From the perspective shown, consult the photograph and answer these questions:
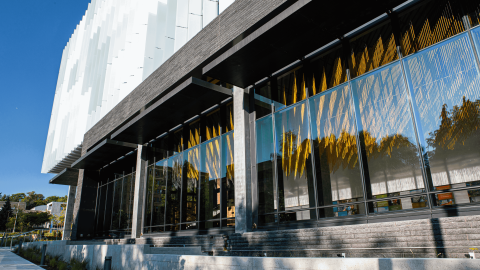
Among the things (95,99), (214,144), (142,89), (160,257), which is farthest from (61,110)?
(160,257)

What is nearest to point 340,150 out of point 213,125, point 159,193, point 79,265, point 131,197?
point 213,125

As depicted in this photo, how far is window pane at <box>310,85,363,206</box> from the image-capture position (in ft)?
30.8

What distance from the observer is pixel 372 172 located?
8984 mm

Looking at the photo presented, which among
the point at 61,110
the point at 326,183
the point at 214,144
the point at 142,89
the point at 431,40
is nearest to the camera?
the point at 431,40

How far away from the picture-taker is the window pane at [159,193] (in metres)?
17.3

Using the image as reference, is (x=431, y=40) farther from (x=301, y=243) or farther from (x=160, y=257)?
(x=160, y=257)

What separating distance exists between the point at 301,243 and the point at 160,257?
3980mm

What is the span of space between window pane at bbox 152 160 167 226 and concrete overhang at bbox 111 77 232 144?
1969mm

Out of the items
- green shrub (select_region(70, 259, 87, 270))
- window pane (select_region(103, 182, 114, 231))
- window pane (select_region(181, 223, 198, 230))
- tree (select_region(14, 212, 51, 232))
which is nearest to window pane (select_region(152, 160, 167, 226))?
window pane (select_region(181, 223, 198, 230))

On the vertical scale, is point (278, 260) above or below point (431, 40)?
below

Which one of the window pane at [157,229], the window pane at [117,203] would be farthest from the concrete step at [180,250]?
the window pane at [117,203]

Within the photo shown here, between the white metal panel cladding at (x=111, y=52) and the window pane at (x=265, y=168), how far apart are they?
6115 millimetres

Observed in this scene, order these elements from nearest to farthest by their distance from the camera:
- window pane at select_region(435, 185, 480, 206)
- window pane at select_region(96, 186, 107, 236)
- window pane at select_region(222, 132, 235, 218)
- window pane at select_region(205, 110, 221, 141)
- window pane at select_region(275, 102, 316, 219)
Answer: window pane at select_region(435, 185, 480, 206) → window pane at select_region(275, 102, 316, 219) → window pane at select_region(222, 132, 235, 218) → window pane at select_region(205, 110, 221, 141) → window pane at select_region(96, 186, 107, 236)

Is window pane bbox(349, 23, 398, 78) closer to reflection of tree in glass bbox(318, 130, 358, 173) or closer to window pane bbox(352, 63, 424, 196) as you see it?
window pane bbox(352, 63, 424, 196)
